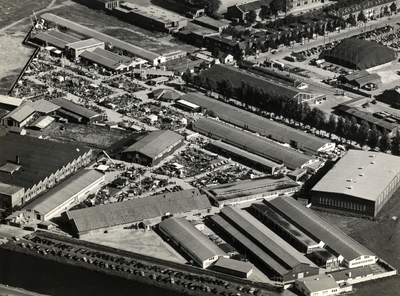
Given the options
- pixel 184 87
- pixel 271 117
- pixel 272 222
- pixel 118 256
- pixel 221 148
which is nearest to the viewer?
pixel 118 256

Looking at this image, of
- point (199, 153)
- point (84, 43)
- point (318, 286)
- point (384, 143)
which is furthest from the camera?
point (84, 43)

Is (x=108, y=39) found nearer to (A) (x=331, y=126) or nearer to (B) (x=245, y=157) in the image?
(A) (x=331, y=126)

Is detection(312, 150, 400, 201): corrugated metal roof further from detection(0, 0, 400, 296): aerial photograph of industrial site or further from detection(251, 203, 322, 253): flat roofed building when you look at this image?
detection(251, 203, 322, 253): flat roofed building

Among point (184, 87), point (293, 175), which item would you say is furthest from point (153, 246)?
point (184, 87)

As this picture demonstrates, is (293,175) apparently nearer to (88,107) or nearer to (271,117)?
(271,117)

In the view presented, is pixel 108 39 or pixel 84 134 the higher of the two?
pixel 108 39

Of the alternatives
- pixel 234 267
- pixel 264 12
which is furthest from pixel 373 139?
pixel 264 12

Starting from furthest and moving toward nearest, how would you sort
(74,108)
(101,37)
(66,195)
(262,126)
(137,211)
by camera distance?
(101,37) < (74,108) < (262,126) < (66,195) < (137,211)

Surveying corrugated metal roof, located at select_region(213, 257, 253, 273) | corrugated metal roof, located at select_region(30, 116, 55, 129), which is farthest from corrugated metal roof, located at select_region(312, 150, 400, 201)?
corrugated metal roof, located at select_region(30, 116, 55, 129)
